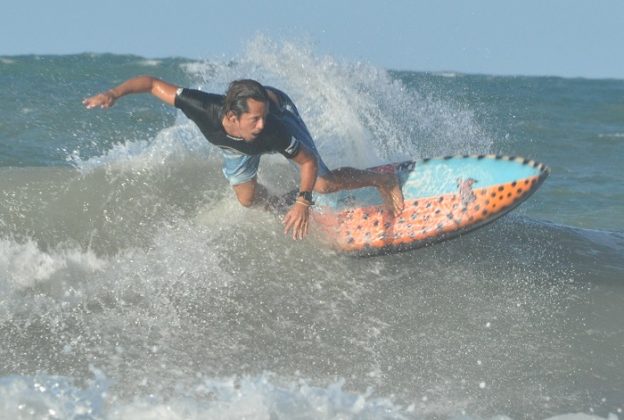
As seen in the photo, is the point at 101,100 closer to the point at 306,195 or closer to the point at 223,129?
the point at 223,129

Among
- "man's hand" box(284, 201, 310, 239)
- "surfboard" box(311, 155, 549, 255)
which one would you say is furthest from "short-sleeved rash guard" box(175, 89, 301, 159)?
"surfboard" box(311, 155, 549, 255)

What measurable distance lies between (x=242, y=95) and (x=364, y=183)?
52.9 inches

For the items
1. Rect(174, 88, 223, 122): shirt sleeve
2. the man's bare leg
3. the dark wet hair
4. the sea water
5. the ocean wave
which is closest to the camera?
the ocean wave

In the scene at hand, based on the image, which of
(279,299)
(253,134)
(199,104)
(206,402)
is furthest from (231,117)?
(206,402)

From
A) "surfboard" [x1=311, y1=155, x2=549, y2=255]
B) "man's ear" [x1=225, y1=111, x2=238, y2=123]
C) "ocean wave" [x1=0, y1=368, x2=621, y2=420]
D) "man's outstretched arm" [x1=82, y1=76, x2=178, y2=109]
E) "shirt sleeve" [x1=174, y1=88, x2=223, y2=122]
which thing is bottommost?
"ocean wave" [x1=0, y1=368, x2=621, y2=420]

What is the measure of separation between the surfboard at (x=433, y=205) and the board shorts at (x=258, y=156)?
546 mm

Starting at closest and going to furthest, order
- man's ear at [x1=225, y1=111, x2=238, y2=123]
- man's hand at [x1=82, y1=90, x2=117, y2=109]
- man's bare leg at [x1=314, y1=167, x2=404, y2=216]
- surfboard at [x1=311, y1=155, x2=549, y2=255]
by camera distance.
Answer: man's ear at [x1=225, y1=111, x2=238, y2=123] → man's hand at [x1=82, y1=90, x2=117, y2=109] → man's bare leg at [x1=314, y1=167, x2=404, y2=216] → surfboard at [x1=311, y1=155, x2=549, y2=255]

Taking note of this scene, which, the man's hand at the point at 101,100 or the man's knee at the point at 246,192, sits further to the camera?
the man's knee at the point at 246,192

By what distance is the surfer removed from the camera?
193 inches

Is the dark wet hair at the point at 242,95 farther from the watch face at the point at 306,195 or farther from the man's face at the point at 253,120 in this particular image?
the watch face at the point at 306,195

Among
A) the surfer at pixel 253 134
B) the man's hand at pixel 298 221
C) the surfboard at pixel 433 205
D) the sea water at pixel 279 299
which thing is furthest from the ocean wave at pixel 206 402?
the surfboard at pixel 433 205

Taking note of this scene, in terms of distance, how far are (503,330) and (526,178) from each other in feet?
3.71

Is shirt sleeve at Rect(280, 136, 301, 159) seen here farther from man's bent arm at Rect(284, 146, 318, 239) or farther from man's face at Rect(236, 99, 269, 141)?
man's face at Rect(236, 99, 269, 141)

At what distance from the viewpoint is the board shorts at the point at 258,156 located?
18.2ft
